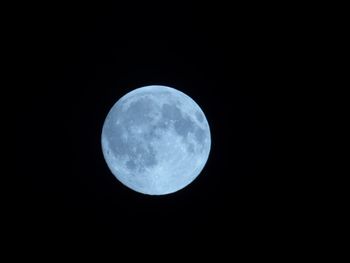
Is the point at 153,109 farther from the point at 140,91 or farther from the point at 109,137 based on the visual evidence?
the point at 109,137

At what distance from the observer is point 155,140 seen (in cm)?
430

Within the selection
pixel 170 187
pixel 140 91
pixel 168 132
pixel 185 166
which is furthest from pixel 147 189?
pixel 140 91

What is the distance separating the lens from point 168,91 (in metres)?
4.74

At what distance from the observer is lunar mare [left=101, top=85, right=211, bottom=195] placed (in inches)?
170

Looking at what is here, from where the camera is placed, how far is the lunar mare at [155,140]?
14.2ft

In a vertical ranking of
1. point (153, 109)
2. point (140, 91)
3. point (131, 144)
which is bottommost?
point (131, 144)

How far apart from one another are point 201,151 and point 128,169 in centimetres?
109

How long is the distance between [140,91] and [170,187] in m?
1.47

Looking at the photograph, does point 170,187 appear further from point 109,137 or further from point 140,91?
point 140,91

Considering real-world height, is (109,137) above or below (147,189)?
above

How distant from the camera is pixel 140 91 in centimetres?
469

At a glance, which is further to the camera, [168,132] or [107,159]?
[107,159]

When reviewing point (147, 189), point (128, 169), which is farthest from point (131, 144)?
point (147, 189)

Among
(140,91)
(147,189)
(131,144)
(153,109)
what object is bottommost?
(147,189)
